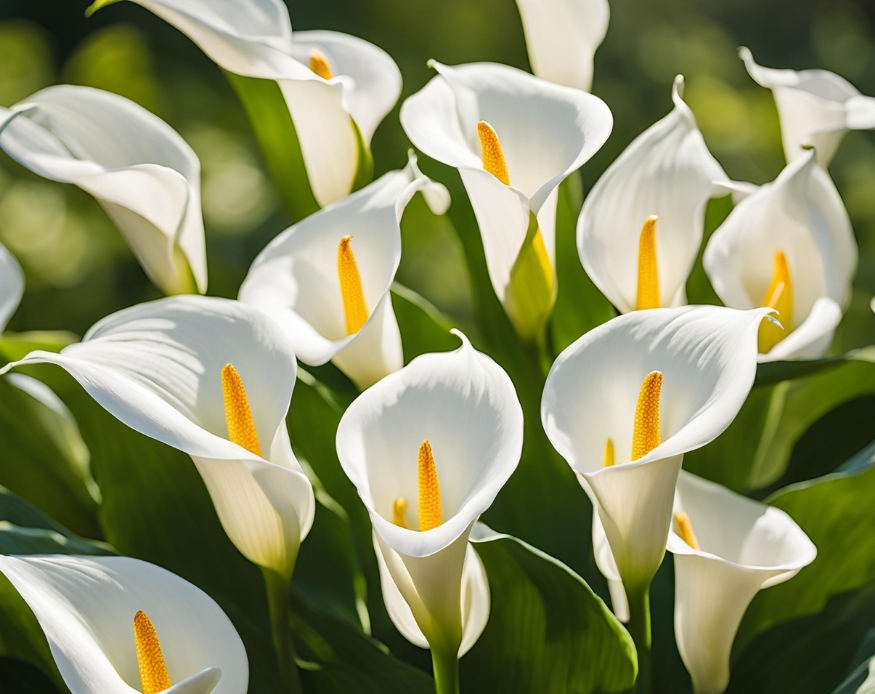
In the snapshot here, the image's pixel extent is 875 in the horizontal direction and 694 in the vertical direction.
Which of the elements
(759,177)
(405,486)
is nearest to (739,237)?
(405,486)

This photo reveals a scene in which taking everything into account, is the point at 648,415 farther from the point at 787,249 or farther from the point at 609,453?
the point at 787,249

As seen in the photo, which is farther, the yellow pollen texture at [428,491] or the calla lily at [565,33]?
the calla lily at [565,33]

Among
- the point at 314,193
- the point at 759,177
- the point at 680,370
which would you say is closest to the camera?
the point at 680,370

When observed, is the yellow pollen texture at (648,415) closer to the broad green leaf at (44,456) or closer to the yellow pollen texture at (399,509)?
the yellow pollen texture at (399,509)

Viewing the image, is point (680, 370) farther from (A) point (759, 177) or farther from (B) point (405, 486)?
(A) point (759, 177)

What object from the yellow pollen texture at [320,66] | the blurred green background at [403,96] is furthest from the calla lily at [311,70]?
the blurred green background at [403,96]

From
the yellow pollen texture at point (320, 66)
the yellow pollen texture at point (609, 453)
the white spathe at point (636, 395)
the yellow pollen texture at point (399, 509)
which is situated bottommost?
the yellow pollen texture at point (399, 509)

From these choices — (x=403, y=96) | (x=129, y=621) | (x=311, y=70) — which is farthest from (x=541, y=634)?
(x=403, y=96)

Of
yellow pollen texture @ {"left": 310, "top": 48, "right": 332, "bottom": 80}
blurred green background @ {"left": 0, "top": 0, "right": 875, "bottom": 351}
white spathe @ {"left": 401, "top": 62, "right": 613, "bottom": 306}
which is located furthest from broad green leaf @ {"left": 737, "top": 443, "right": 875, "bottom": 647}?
blurred green background @ {"left": 0, "top": 0, "right": 875, "bottom": 351}
